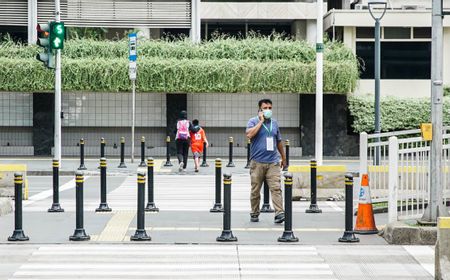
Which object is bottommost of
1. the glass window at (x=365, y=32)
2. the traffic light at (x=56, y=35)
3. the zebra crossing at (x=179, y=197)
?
the zebra crossing at (x=179, y=197)

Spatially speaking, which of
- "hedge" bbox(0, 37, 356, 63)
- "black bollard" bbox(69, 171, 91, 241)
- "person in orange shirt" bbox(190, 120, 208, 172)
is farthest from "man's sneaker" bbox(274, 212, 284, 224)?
"hedge" bbox(0, 37, 356, 63)

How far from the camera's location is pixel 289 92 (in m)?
34.8

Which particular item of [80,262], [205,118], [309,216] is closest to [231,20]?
[205,118]

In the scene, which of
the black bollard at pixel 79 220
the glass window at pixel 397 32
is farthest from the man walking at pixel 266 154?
the glass window at pixel 397 32

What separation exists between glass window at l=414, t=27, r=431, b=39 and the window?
257 mm

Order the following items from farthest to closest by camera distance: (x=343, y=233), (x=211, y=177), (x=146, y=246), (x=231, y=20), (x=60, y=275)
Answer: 1. (x=231, y=20)
2. (x=211, y=177)
3. (x=343, y=233)
4. (x=146, y=246)
5. (x=60, y=275)

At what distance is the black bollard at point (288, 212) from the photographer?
14323mm

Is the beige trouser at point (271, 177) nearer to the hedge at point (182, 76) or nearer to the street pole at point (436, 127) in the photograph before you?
the street pole at point (436, 127)

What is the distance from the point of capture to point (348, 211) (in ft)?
47.0

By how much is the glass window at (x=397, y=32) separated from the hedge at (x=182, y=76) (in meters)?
3.09

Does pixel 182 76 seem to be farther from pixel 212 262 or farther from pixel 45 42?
pixel 212 262

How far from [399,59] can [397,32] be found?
1.00m

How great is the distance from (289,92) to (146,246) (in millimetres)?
21191

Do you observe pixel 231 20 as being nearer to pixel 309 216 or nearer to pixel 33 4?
pixel 33 4
